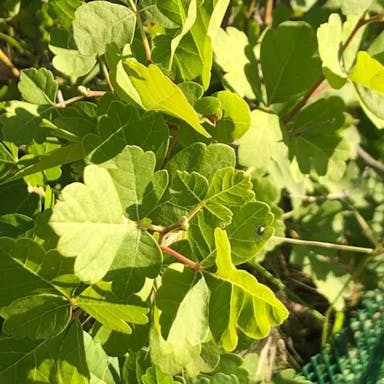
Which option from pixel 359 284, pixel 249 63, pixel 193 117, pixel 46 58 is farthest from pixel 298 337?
pixel 193 117

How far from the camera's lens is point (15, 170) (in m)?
1.33

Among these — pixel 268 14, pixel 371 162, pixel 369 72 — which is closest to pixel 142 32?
pixel 369 72

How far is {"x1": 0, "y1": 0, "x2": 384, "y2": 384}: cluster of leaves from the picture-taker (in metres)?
1.05

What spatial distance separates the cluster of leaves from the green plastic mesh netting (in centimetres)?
37

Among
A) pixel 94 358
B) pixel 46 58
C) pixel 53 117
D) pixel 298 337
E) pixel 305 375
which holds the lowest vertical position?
pixel 298 337

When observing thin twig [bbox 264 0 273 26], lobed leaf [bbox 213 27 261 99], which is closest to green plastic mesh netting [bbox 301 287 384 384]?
lobed leaf [bbox 213 27 261 99]

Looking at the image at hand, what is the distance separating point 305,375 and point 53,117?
81 centimetres

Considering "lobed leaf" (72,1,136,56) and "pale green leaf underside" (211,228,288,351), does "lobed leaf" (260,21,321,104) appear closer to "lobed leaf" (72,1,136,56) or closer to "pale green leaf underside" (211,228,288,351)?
"lobed leaf" (72,1,136,56)

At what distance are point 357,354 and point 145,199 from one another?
0.86 meters

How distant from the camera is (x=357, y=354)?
173 centimetres

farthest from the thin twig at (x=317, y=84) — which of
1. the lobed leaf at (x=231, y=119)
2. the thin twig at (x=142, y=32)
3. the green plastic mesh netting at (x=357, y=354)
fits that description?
the green plastic mesh netting at (x=357, y=354)

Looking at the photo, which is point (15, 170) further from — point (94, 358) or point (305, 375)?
point (305, 375)

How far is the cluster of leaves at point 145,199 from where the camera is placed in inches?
41.3

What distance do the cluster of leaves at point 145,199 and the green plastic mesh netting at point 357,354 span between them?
0.37 metres
